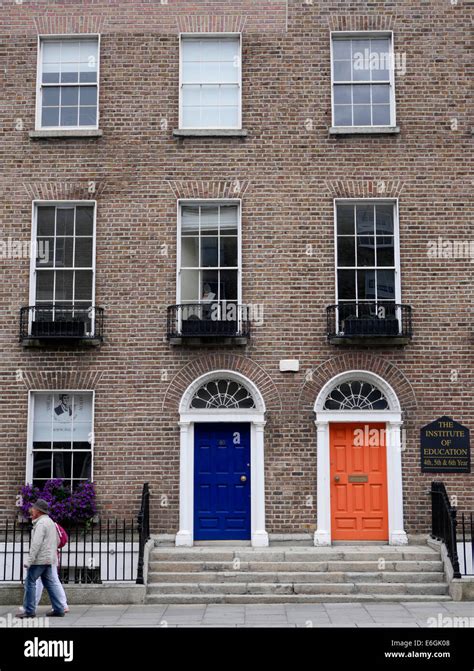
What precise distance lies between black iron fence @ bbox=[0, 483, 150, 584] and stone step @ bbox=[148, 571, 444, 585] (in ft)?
1.95

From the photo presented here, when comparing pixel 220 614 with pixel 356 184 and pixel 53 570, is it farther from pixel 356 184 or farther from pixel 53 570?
pixel 356 184

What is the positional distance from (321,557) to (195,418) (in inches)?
133

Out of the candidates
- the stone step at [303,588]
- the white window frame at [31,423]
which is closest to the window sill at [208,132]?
the white window frame at [31,423]

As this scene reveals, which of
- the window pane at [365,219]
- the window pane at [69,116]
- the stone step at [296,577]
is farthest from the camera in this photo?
the window pane at [69,116]

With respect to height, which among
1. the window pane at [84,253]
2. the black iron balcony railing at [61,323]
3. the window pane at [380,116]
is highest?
the window pane at [380,116]

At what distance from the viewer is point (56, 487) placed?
48.5ft

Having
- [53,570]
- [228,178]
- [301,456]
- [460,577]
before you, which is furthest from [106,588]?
[228,178]

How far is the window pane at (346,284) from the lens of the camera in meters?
15.5

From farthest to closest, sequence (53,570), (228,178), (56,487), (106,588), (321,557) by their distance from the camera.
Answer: (228,178) < (56,487) < (321,557) < (106,588) < (53,570)

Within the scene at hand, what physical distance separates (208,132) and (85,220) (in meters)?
2.96

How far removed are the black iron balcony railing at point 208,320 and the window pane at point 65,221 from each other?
2.61 meters

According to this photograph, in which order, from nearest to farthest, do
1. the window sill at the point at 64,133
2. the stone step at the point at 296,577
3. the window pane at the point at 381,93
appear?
the stone step at the point at 296,577 → the window sill at the point at 64,133 → the window pane at the point at 381,93

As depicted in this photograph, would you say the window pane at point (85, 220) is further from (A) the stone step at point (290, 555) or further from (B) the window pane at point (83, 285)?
(A) the stone step at point (290, 555)

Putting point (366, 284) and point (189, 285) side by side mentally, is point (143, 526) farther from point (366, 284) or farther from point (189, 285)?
point (366, 284)
